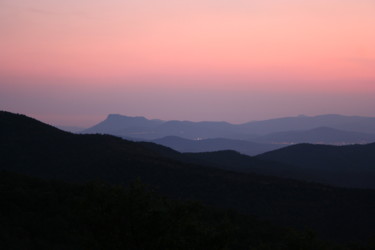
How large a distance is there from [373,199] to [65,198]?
21.2 meters

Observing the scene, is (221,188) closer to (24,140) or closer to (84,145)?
(84,145)

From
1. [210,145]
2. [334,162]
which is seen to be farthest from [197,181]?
[210,145]

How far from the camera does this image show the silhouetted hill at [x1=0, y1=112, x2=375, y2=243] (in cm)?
2739

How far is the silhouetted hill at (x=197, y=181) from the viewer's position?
27391mm

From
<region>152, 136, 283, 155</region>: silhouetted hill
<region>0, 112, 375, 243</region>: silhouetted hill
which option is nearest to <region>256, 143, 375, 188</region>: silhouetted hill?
<region>0, 112, 375, 243</region>: silhouetted hill

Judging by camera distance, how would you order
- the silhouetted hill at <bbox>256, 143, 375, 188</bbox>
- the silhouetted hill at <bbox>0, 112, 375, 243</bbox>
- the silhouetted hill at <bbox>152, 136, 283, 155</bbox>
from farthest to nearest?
1. the silhouetted hill at <bbox>152, 136, 283, 155</bbox>
2. the silhouetted hill at <bbox>256, 143, 375, 188</bbox>
3. the silhouetted hill at <bbox>0, 112, 375, 243</bbox>

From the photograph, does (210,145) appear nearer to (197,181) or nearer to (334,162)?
(334,162)

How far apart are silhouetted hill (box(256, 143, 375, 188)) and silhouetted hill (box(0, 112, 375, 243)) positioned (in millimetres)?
15490

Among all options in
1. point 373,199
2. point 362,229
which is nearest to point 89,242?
point 362,229

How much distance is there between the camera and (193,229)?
909 cm

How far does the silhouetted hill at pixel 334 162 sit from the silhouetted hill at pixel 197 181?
610 inches

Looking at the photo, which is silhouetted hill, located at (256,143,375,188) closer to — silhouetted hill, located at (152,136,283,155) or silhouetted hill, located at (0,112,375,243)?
silhouetted hill, located at (0,112,375,243)

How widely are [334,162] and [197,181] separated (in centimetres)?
3508

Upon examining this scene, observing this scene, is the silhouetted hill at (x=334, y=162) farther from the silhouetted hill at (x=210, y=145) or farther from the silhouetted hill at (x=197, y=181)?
the silhouetted hill at (x=210, y=145)
